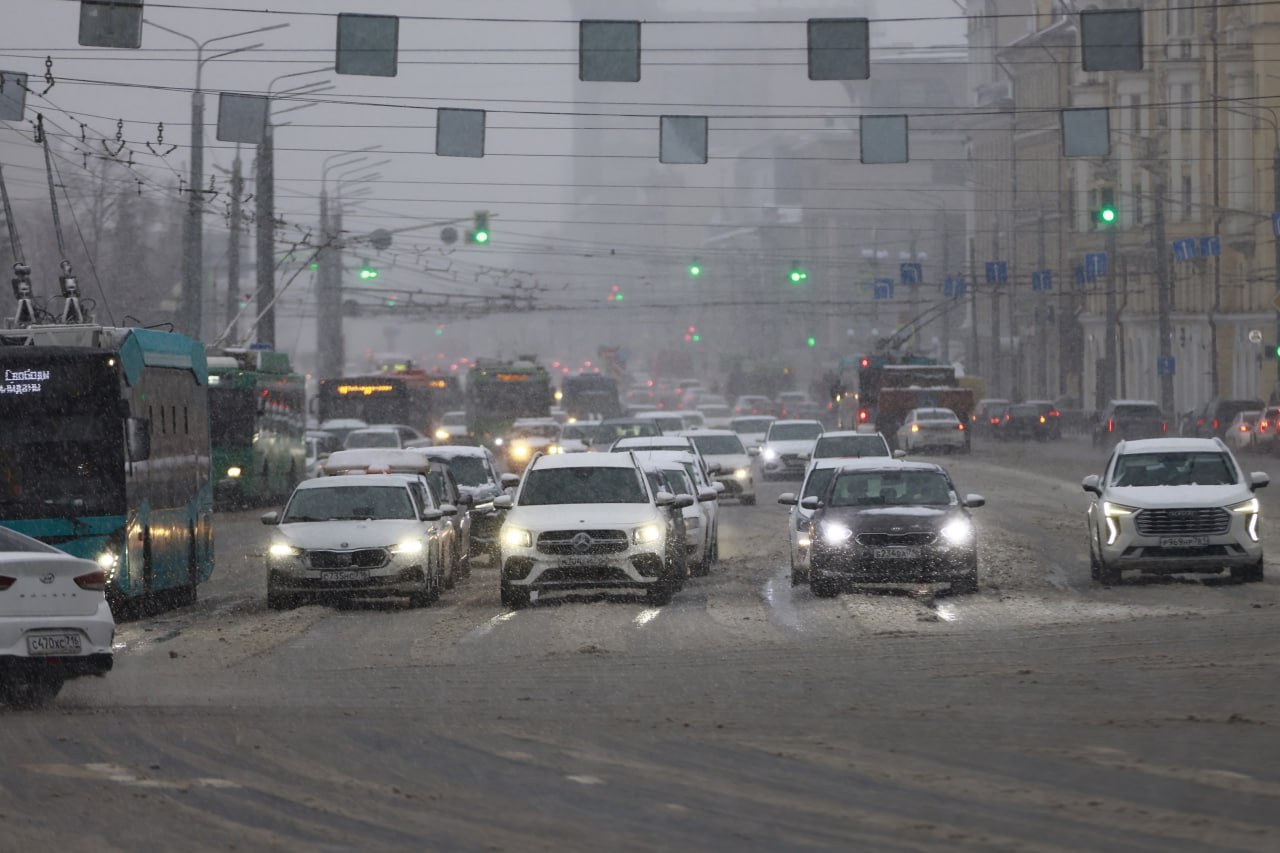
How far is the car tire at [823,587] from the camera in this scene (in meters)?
23.2

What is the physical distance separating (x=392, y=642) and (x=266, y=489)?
28713mm

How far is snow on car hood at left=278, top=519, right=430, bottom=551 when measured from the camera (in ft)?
74.8

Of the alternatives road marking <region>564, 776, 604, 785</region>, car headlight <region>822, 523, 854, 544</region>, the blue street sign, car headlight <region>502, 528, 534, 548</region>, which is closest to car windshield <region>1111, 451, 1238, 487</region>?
car headlight <region>822, 523, 854, 544</region>

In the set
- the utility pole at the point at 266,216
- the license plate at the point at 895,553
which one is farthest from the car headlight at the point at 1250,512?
the utility pole at the point at 266,216

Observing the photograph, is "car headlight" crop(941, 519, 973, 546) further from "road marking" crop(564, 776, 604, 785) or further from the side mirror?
"road marking" crop(564, 776, 604, 785)

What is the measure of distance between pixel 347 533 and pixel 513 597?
204 centimetres

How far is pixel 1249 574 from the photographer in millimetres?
24109

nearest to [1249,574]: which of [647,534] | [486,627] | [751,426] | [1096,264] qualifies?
[647,534]

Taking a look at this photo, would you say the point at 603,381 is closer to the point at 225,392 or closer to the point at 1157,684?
the point at 225,392

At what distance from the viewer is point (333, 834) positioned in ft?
30.3

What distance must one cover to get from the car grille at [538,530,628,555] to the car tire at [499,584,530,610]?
0.50m

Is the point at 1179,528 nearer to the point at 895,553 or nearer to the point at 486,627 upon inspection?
the point at 895,553

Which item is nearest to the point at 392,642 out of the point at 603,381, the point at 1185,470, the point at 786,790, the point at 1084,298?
the point at 786,790

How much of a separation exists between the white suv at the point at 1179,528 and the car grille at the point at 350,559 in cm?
796
